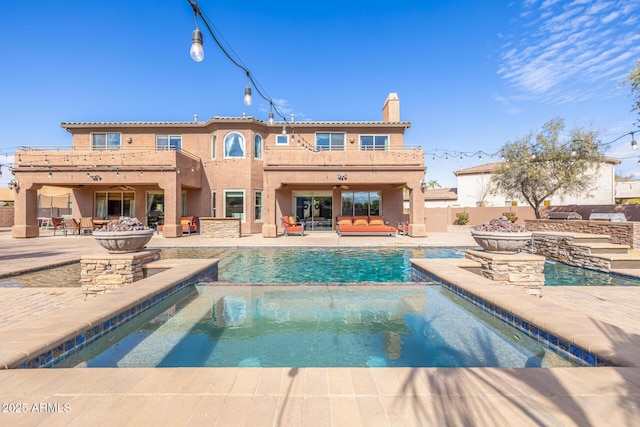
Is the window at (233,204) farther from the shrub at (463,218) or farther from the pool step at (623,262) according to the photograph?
the shrub at (463,218)

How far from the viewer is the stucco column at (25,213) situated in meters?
14.5

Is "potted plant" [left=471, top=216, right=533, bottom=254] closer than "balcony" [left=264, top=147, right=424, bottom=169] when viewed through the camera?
Yes

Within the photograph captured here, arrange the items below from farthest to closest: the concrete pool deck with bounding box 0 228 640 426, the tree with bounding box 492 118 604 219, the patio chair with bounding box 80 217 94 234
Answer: the patio chair with bounding box 80 217 94 234, the tree with bounding box 492 118 604 219, the concrete pool deck with bounding box 0 228 640 426

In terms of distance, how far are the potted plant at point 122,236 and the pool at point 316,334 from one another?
63.6 inches

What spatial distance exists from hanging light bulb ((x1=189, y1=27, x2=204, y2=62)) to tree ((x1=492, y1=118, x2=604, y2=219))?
1849cm

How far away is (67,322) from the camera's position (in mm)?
2850

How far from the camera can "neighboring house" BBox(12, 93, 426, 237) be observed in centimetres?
1495

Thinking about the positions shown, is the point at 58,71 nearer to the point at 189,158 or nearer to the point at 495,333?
the point at 189,158

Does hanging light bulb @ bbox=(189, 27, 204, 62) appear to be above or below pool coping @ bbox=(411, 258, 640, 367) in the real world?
above

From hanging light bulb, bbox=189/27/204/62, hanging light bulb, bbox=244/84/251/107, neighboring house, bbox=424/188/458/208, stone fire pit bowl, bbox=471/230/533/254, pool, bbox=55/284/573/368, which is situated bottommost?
pool, bbox=55/284/573/368

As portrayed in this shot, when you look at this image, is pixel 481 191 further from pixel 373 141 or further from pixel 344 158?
pixel 344 158

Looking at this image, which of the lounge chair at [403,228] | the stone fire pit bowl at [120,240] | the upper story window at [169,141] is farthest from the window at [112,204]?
the lounge chair at [403,228]

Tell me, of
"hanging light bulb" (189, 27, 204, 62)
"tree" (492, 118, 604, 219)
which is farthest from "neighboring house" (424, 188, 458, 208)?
"hanging light bulb" (189, 27, 204, 62)

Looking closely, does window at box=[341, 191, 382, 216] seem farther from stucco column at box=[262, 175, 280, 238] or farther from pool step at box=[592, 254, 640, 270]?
pool step at box=[592, 254, 640, 270]
